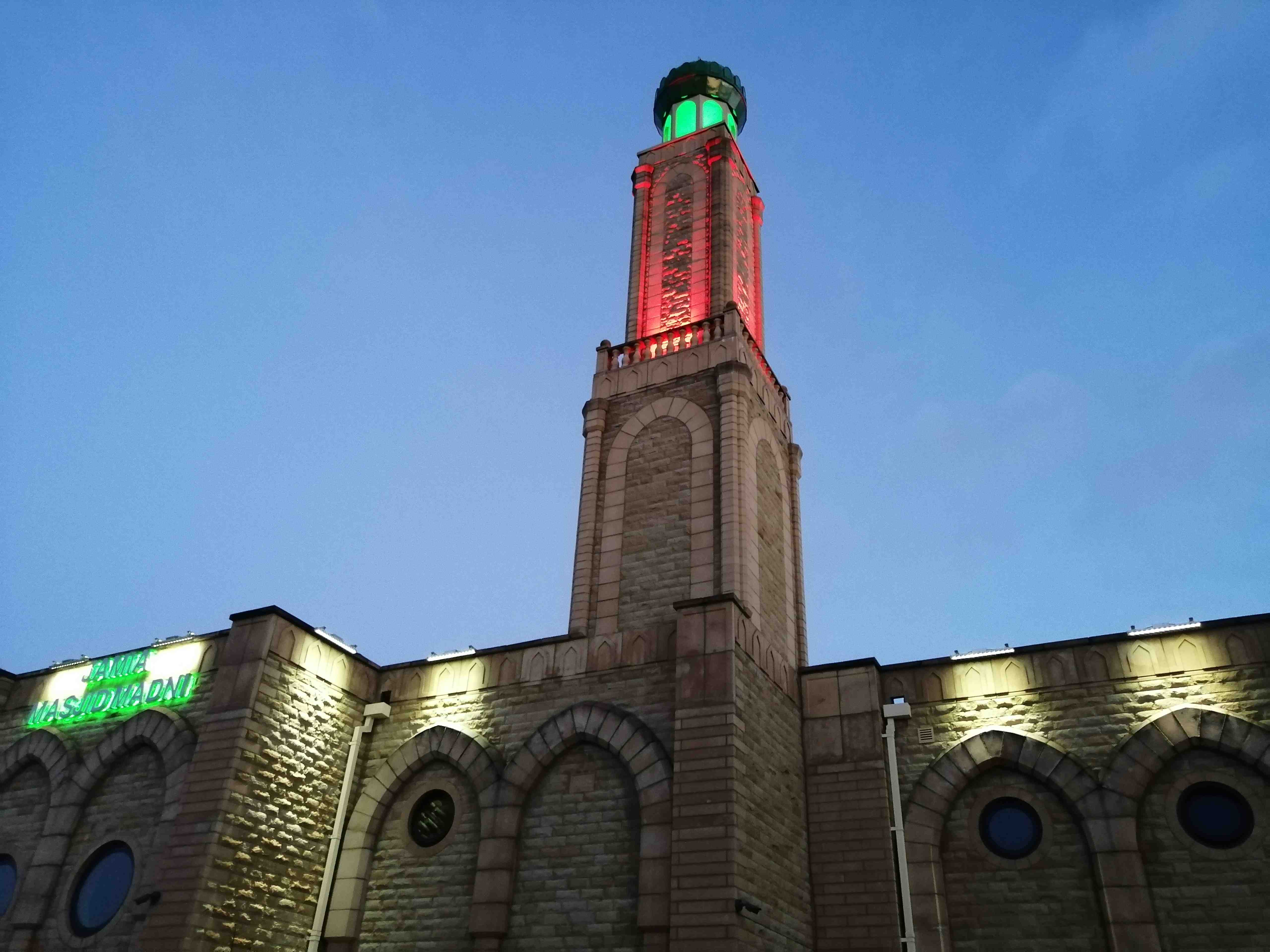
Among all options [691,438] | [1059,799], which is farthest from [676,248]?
[1059,799]

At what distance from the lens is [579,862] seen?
17.3 meters

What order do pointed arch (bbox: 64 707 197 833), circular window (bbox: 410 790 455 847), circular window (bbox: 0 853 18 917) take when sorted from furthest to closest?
circular window (bbox: 0 853 18 917) < circular window (bbox: 410 790 455 847) < pointed arch (bbox: 64 707 197 833)

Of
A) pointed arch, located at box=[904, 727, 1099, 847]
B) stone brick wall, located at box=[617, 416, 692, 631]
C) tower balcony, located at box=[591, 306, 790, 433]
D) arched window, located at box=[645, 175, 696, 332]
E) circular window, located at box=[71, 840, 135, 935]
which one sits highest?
arched window, located at box=[645, 175, 696, 332]

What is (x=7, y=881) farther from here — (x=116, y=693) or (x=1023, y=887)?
(x=1023, y=887)

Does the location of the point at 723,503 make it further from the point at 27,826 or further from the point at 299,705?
the point at 27,826

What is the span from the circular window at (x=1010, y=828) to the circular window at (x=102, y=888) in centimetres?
1613

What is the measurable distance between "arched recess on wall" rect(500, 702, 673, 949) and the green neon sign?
7.23 metres

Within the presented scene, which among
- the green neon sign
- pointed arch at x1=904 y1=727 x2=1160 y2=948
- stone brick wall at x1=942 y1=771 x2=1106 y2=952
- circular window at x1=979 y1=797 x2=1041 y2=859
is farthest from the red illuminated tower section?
the green neon sign

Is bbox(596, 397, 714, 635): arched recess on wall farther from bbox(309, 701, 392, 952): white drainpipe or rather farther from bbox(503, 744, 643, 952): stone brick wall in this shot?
bbox(309, 701, 392, 952): white drainpipe

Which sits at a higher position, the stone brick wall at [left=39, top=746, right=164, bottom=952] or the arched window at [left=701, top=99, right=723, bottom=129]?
the arched window at [left=701, top=99, right=723, bottom=129]

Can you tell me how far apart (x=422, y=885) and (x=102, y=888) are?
20.2 feet

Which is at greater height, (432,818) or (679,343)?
(679,343)

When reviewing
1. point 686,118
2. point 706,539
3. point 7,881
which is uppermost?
point 686,118

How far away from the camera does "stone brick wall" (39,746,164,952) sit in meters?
17.7
